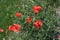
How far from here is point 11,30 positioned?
4195 millimetres

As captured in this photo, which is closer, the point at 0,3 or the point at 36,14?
the point at 36,14

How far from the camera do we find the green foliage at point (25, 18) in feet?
15.4

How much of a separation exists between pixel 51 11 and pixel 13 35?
1.51m

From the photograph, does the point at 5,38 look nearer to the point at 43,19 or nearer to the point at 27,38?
the point at 27,38

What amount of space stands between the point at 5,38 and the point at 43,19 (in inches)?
37.2

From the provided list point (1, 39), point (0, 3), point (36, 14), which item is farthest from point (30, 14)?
point (0, 3)

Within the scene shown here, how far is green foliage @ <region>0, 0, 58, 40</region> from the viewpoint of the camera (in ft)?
15.4

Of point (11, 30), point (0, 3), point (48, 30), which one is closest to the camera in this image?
point (11, 30)

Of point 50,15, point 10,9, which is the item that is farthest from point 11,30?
point 10,9

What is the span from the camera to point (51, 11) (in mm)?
5531

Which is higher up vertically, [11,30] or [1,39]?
[11,30]

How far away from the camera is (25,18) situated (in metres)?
4.91

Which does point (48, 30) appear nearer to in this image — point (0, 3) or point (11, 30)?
point (11, 30)

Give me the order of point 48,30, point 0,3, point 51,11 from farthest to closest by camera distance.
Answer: point 0,3, point 51,11, point 48,30
